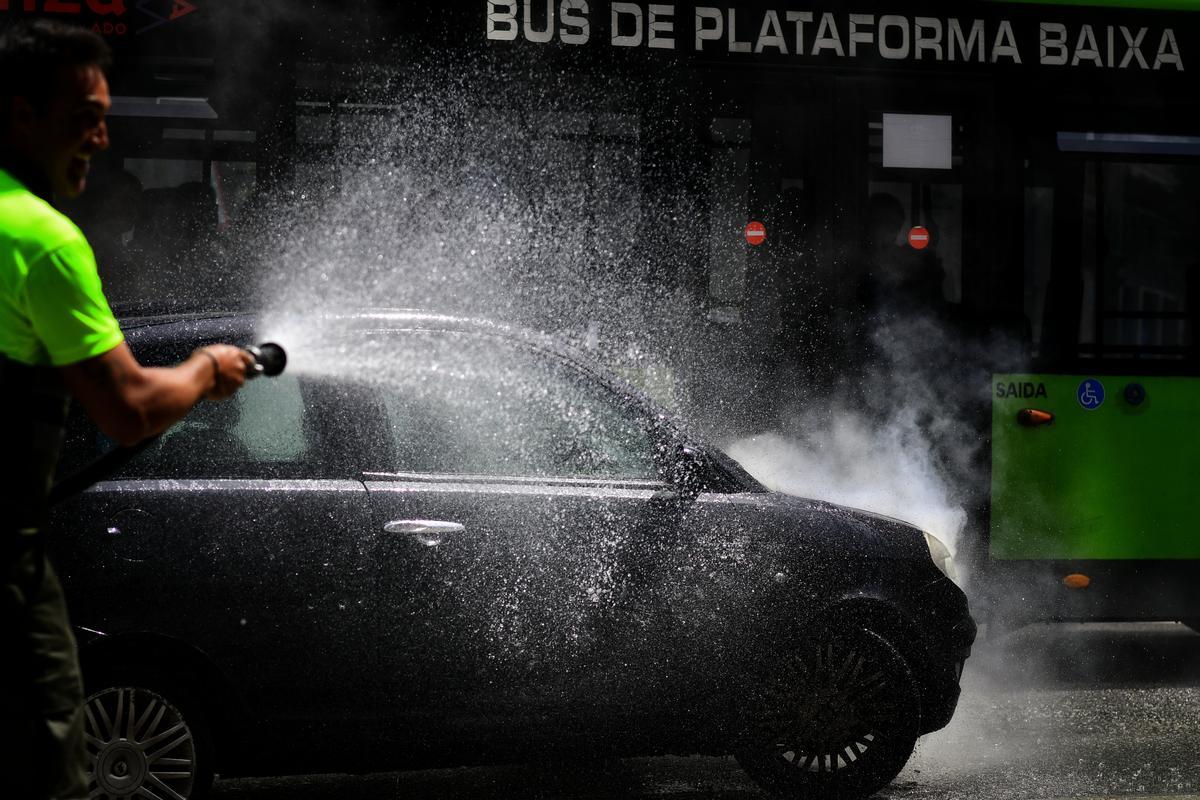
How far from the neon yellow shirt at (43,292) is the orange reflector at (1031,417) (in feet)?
18.8

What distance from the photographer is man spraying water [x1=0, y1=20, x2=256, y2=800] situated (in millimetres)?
2408

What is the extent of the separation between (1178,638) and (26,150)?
8.14 m

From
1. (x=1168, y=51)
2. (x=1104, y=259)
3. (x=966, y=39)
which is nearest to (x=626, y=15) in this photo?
(x=966, y=39)

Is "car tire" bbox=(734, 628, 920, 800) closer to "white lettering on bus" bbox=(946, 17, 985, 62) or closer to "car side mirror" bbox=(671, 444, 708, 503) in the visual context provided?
"car side mirror" bbox=(671, 444, 708, 503)

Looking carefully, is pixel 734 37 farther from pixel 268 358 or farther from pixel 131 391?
pixel 131 391

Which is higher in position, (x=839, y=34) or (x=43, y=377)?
(x=839, y=34)

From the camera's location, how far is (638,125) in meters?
7.08

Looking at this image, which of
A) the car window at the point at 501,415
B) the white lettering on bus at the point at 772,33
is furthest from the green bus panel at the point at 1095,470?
the car window at the point at 501,415

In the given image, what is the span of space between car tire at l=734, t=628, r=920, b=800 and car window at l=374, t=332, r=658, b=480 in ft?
2.91

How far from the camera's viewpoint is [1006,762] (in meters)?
5.87

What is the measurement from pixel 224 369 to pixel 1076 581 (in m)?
5.77

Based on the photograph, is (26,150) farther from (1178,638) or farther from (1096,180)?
(1178,638)

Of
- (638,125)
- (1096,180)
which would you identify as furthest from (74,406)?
(1096,180)

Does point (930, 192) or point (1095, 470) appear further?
point (930, 192)
